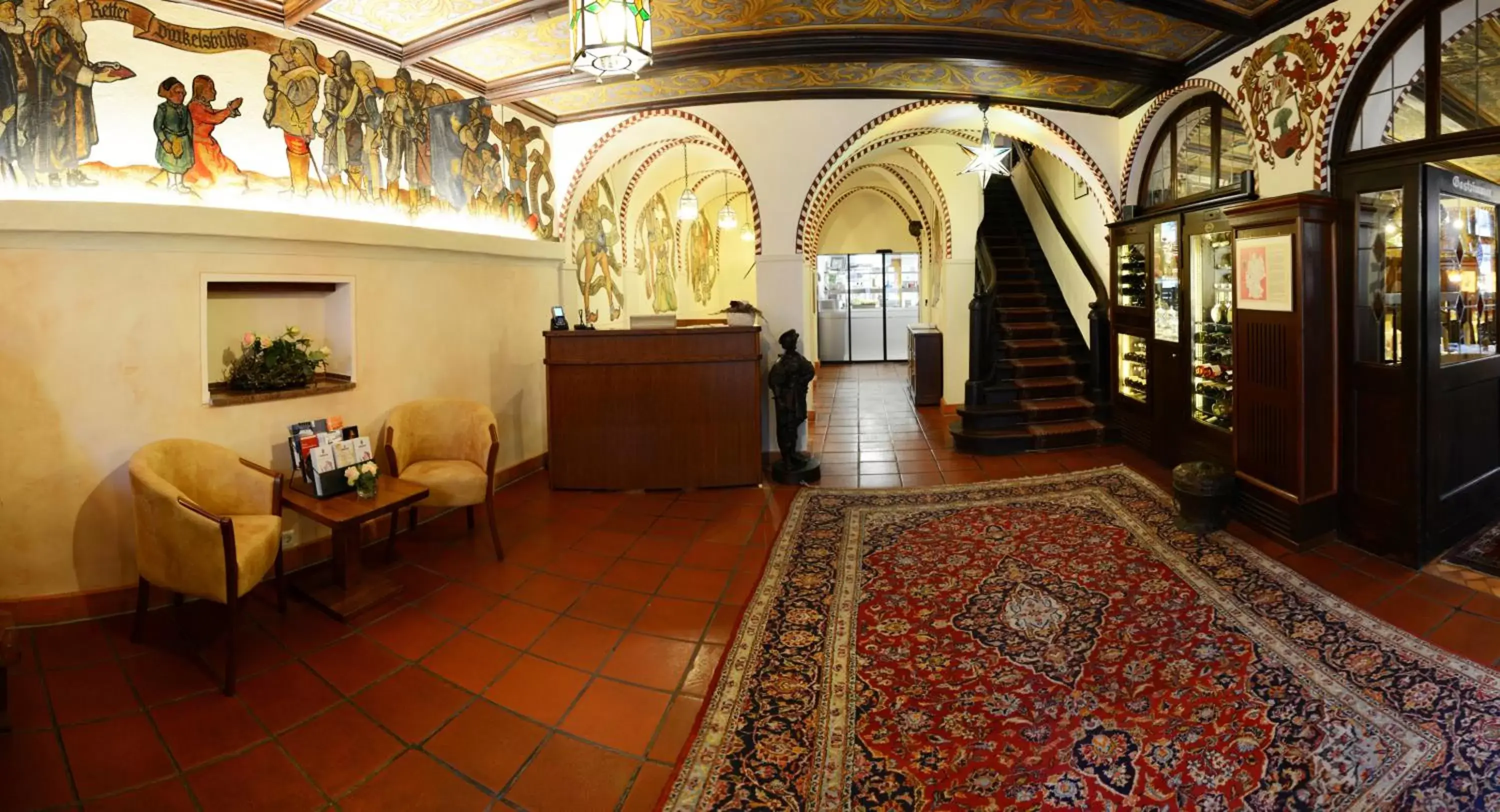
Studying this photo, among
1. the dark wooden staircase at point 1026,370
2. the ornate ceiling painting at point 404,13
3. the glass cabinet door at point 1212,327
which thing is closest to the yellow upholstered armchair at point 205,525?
the ornate ceiling painting at point 404,13

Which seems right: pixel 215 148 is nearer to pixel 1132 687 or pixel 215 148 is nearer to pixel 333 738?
pixel 333 738

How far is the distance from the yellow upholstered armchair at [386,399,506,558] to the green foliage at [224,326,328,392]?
61 centimetres

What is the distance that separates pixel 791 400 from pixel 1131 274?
3662 mm

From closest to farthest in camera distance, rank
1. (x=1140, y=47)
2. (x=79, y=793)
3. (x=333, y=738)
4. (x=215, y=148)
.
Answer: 1. (x=79, y=793)
2. (x=333, y=738)
3. (x=215, y=148)
4. (x=1140, y=47)

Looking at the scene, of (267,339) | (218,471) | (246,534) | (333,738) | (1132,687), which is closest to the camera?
(333,738)

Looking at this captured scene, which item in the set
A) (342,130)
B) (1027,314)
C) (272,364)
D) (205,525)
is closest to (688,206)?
(1027,314)

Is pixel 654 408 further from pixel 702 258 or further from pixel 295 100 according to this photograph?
pixel 702 258

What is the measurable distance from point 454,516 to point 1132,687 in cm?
455

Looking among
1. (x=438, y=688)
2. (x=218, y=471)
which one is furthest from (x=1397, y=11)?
(x=218, y=471)

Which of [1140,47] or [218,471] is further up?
[1140,47]

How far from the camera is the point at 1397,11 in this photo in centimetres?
371

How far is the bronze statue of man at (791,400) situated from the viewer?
582 cm

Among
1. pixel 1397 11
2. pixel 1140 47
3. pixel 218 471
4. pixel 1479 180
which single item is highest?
pixel 1140 47

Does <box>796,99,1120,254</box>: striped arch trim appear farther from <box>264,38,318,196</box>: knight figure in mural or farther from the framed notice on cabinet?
<box>264,38,318,196</box>: knight figure in mural
